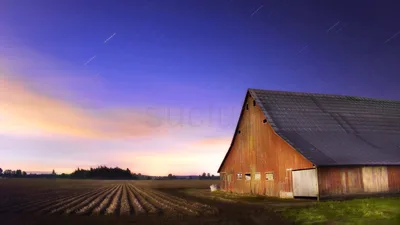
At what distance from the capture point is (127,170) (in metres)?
196

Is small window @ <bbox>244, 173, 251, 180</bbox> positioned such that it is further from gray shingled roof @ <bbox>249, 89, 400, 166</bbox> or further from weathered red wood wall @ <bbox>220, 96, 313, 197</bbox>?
gray shingled roof @ <bbox>249, 89, 400, 166</bbox>

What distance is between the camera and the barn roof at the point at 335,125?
3041 cm

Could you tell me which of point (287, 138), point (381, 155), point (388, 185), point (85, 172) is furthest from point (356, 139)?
point (85, 172)

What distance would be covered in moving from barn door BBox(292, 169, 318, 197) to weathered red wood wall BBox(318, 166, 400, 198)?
1.81 feet

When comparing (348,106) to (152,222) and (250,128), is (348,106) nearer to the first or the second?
(250,128)

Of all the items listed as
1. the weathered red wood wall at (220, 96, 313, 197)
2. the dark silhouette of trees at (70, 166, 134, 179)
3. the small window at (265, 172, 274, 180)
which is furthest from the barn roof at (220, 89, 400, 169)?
the dark silhouette of trees at (70, 166, 134, 179)

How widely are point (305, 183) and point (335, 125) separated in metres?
10.5

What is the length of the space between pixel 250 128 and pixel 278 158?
22.2 feet

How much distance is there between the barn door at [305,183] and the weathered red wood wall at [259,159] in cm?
50

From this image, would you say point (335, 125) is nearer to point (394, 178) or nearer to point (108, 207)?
point (394, 178)

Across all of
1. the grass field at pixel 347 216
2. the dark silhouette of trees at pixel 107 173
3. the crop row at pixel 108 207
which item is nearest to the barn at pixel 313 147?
the grass field at pixel 347 216

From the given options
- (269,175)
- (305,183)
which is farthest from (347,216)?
(269,175)

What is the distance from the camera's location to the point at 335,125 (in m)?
36.7

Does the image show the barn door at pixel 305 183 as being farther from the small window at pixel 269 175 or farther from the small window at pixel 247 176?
the small window at pixel 247 176
